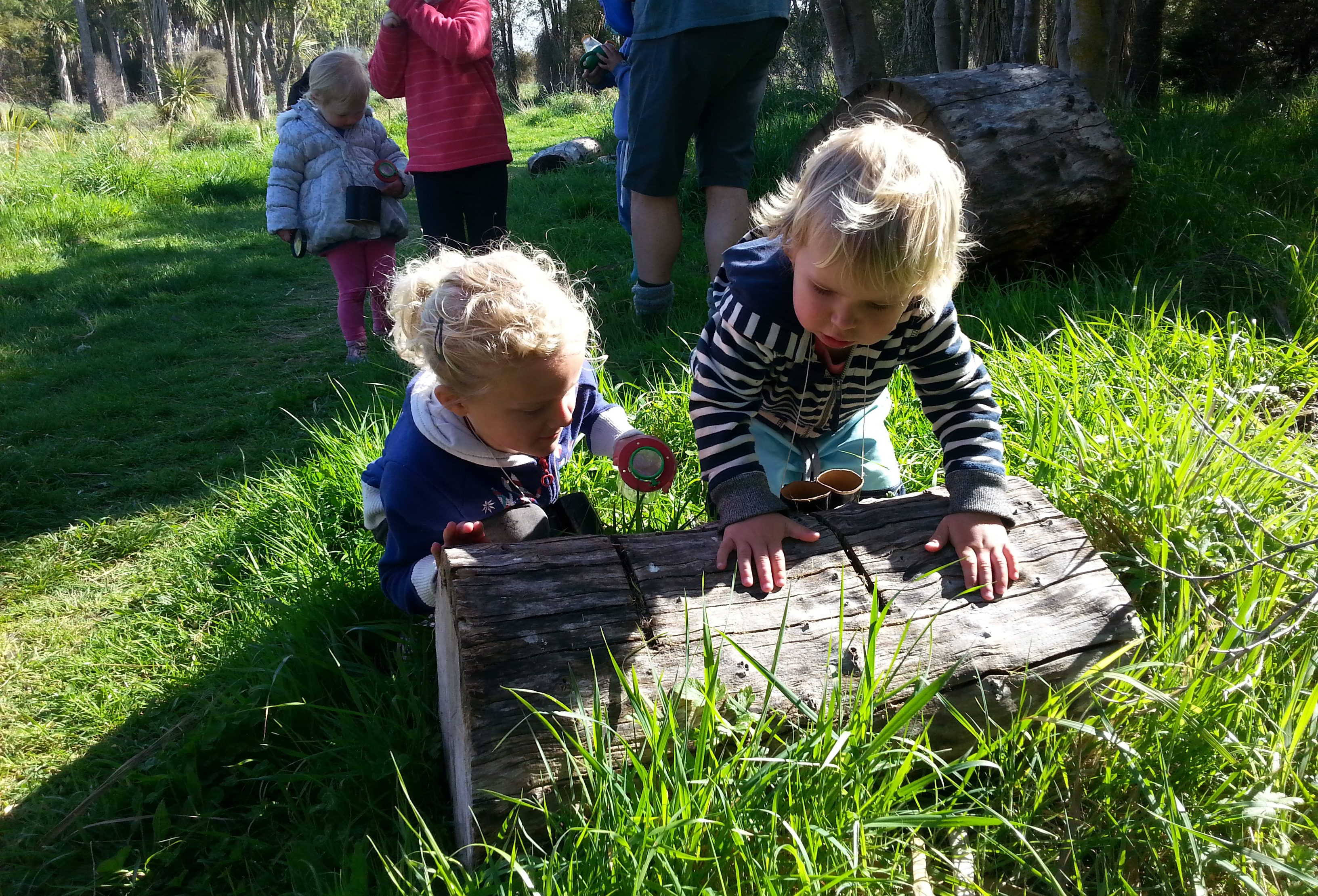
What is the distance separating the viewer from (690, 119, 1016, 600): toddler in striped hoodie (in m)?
1.79

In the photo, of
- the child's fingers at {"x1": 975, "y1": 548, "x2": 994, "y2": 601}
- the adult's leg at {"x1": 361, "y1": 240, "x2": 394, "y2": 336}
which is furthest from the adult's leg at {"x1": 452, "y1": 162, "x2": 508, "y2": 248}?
the child's fingers at {"x1": 975, "y1": 548, "x2": 994, "y2": 601}

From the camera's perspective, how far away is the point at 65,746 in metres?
2.19

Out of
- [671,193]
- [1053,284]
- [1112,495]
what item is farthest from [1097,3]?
[1112,495]

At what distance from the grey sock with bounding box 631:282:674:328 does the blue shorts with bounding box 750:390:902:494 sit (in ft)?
6.29

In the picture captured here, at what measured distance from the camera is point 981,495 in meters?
1.89

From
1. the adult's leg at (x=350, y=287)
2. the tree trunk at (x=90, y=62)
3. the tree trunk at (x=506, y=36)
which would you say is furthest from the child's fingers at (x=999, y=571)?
the tree trunk at (x=90, y=62)

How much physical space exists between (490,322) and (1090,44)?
5.76 metres

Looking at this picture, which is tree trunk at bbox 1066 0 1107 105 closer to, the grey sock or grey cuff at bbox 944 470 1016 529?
the grey sock

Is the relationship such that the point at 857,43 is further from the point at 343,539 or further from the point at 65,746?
the point at 65,746

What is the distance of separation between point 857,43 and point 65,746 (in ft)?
20.4

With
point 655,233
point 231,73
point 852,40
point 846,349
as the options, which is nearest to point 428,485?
point 846,349

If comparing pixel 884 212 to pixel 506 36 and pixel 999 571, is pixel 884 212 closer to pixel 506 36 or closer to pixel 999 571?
pixel 999 571

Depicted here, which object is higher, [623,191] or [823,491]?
[623,191]

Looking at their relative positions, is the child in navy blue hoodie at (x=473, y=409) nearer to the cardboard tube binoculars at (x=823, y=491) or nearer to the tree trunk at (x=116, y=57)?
the cardboard tube binoculars at (x=823, y=491)
